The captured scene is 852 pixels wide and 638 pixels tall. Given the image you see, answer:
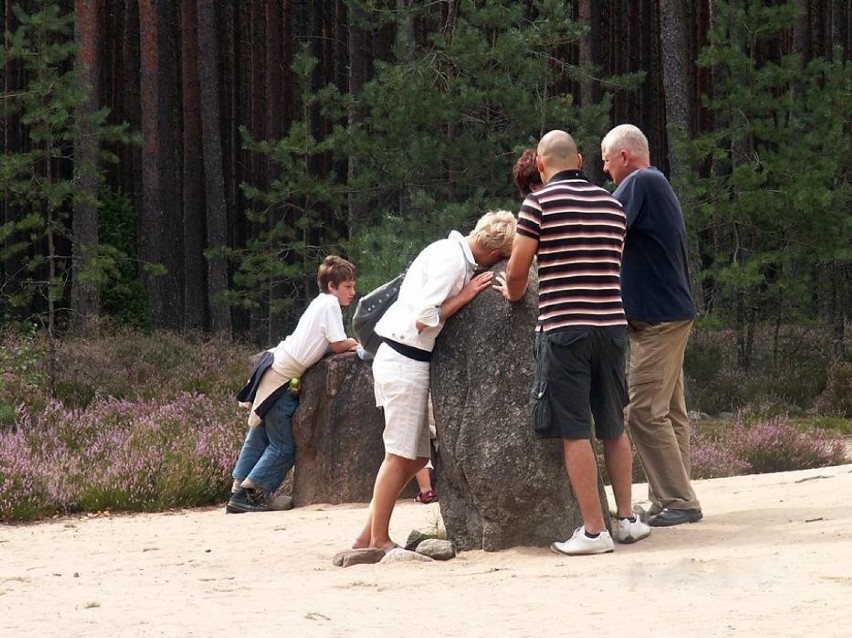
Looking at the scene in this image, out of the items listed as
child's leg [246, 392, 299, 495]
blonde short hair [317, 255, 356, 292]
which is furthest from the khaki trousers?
child's leg [246, 392, 299, 495]

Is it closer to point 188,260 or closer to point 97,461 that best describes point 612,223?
point 97,461

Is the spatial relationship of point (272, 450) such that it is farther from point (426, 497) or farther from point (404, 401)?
point (404, 401)

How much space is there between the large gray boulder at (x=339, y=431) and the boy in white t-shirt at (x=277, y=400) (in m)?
0.11

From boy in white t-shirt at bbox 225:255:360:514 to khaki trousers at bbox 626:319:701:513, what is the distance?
308 centimetres

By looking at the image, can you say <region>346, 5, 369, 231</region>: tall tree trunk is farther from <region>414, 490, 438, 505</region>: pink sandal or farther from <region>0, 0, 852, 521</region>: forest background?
<region>414, 490, 438, 505</region>: pink sandal

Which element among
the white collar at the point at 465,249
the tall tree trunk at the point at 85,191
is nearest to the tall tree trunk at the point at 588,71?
the tall tree trunk at the point at 85,191

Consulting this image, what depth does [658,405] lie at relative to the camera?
283 inches

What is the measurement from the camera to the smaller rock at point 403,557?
6.77m

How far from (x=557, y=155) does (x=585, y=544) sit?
197 centimetres

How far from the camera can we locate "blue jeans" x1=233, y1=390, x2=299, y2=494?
32.3ft

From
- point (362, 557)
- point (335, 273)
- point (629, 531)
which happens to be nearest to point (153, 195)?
point (335, 273)

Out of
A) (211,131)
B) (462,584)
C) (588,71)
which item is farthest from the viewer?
(211,131)

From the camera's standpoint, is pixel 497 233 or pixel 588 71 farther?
pixel 588 71

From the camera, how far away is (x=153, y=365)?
16531mm
